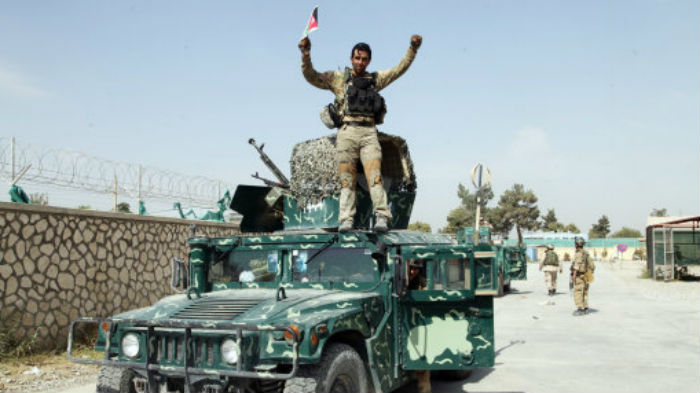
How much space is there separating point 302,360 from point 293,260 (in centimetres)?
151

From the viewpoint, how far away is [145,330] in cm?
432

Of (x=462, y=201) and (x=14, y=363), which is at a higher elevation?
(x=462, y=201)

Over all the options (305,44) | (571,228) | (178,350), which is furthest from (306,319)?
(571,228)

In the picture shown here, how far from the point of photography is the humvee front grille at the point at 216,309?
4465 millimetres

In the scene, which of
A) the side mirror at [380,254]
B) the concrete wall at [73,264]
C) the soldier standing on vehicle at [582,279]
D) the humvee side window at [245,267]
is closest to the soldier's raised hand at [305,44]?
the humvee side window at [245,267]

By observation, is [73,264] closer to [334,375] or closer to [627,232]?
[334,375]

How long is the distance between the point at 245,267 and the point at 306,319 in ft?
5.17

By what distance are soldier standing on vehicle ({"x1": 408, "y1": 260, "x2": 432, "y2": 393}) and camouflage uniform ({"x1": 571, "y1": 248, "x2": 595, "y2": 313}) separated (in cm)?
832

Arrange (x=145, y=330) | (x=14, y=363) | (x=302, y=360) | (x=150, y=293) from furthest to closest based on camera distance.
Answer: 1. (x=150, y=293)
2. (x=14, y=363)
3. (x=145, y=330)
4. (x=302, y=360)

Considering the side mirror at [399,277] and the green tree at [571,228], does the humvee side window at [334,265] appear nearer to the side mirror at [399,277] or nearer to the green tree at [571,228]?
the side mirror at [399,277]

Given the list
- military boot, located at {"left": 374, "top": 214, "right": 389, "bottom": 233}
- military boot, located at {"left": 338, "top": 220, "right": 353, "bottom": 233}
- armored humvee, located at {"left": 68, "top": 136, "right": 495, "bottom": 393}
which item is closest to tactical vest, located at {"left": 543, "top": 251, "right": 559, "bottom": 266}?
armored humvee, located at {"left": 68, "top": 136, "right": 495, "bottom": 393}

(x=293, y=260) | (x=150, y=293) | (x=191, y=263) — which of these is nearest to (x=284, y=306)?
(x=293, y=260)

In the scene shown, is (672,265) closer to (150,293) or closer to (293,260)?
(150,293)

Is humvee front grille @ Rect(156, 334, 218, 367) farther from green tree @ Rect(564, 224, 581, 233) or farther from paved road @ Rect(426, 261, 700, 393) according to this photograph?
green tree @ Rect(564, 224, 581, 233)
